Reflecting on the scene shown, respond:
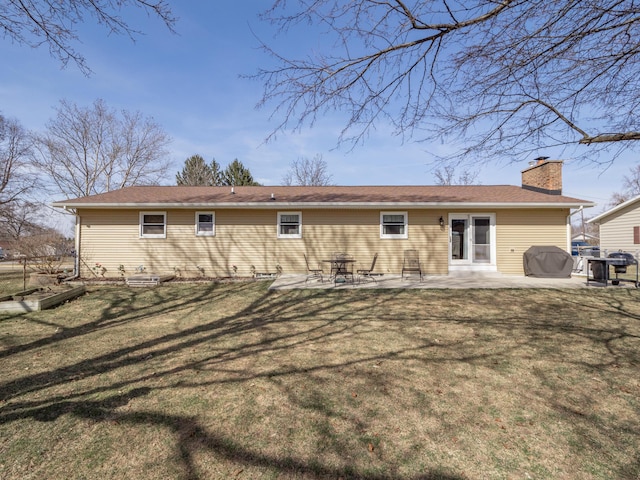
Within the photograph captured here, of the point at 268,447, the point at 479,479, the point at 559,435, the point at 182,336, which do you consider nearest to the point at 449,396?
the point at 559,435

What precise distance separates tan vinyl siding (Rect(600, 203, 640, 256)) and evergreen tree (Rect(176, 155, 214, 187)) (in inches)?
1208

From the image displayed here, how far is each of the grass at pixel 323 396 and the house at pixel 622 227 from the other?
578 inches

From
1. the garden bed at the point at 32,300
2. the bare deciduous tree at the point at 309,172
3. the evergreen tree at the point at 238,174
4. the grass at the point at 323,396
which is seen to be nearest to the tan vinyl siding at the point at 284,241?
the garden bed at the point at 32,300

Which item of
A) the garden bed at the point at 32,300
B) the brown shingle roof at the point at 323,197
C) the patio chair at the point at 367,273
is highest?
the brown shingle roof at the point at 323,197

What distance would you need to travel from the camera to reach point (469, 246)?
11.2 metres

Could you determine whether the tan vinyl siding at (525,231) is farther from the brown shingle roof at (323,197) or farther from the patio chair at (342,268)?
the patio chair at (342,268)

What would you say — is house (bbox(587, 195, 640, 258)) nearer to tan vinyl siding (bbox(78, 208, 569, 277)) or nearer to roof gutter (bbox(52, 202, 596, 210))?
tan vinyl siding (bbox(78, 208, 569, 277))

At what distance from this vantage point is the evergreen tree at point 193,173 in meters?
30.0

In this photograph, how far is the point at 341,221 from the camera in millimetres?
11062

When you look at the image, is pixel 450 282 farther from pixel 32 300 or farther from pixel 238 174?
pixel 238 174

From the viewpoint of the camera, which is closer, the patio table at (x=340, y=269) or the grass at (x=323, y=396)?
the grass at (x=323, y=396)

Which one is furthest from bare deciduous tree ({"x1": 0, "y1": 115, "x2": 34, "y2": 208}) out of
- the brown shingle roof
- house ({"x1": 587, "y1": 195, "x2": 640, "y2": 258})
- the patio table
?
house ({"x1": 587, "y1": 195, "x2": 640, "y2": 258})

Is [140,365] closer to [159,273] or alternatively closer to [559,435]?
[559,435]

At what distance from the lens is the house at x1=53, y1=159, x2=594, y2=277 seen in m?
10.9
